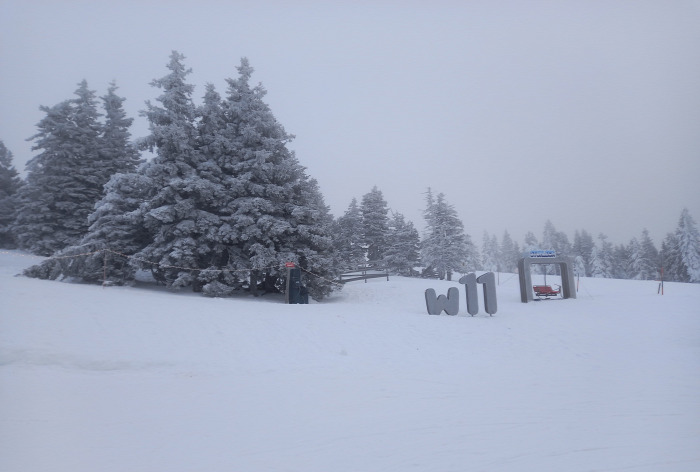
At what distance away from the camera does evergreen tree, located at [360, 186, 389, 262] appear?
40.8 meters

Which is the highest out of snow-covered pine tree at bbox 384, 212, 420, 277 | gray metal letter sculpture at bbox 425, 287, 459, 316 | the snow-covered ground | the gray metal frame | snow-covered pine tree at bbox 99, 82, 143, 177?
snow-covered pine tree at bbox 99, 82, 143, 177

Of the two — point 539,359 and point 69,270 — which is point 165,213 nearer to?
point 69,270

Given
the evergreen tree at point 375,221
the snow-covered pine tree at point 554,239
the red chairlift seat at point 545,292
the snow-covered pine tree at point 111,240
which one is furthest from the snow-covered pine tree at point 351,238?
the snow-covered pine tree at point 554,239

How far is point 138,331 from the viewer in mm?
9227

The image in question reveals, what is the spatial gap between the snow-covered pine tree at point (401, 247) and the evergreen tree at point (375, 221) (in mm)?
884

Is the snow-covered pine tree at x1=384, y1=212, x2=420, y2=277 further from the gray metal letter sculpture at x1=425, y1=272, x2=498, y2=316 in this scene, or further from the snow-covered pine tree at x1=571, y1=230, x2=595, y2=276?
the snow-covered pine tree at x1=571, y1=230, x2=595, y2=276

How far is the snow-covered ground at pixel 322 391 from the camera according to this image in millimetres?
4379

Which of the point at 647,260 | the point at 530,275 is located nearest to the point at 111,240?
the point at 530,275

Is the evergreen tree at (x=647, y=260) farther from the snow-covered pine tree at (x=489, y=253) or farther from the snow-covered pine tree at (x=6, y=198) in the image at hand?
the snow-covered pine tree at (x=6, y=198)

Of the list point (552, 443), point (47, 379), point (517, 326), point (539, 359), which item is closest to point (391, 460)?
point (552, 443)

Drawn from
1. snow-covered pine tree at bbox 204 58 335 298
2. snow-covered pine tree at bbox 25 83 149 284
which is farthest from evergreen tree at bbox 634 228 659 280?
snow-covered pine tree at bbox 25 83 149 284

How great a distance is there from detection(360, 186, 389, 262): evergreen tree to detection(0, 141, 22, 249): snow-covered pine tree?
29.4 meters

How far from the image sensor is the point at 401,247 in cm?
3978

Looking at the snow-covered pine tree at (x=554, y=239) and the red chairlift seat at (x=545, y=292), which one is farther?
the snow-covered pine tree at (x=554, y=239)
